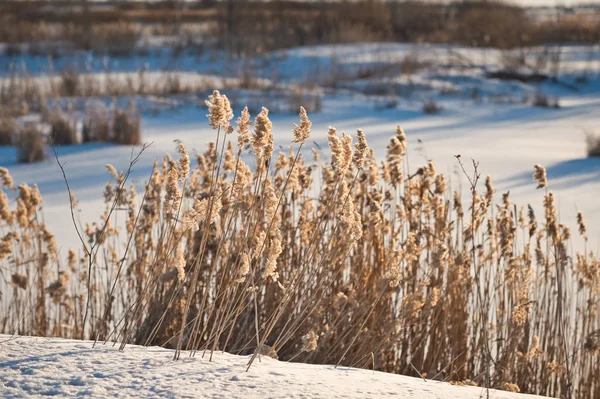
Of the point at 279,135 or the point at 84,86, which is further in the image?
the point at 84,86

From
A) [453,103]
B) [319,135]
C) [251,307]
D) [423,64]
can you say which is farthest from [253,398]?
[423,64]

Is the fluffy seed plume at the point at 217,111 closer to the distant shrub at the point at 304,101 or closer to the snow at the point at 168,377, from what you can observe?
the snow at the point at 168,377

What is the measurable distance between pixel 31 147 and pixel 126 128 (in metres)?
1.01

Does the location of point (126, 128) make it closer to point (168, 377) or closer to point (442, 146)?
point (442, 146)

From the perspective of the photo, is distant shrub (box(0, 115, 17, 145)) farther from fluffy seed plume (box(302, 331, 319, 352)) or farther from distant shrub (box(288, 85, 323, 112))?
fluffy seed plume (box(302, 331, 319, 352))

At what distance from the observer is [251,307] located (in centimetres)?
283

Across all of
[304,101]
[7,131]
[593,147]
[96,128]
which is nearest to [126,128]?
[96,128]

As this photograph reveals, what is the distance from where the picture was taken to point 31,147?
7.49 m

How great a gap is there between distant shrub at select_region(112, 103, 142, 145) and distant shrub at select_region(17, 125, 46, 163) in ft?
2.70

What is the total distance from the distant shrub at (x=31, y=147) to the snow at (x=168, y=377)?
5.83 metres

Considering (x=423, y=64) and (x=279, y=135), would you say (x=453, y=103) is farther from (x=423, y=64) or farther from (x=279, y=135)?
(x=279, y=135)

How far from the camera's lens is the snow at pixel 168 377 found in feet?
5.41

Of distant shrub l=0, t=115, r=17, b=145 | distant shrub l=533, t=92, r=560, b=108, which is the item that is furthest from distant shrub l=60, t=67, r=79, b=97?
distant shrub l=533, t=92, r=560, b=108

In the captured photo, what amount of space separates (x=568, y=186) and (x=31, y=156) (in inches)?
195
